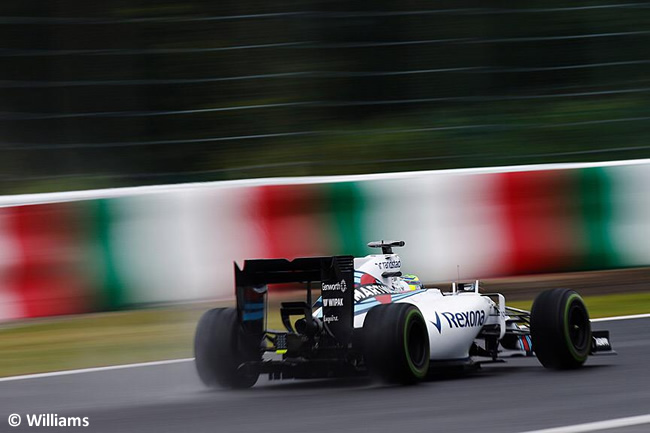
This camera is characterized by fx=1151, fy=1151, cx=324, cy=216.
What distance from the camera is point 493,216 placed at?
1078 centimetres

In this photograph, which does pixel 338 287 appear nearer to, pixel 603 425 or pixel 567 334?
pixel 567 334

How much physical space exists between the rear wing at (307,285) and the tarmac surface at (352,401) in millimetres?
369

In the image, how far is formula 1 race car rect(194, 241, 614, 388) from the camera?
6125mm

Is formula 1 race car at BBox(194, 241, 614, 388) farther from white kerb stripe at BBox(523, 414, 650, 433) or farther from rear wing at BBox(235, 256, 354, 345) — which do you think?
white kerb stripe at BBox(523, 414, 650, 433)

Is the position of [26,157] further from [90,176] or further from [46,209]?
[46,209]

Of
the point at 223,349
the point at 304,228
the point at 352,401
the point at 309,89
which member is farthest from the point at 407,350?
the point at 309,89

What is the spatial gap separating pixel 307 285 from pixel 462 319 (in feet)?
3.11

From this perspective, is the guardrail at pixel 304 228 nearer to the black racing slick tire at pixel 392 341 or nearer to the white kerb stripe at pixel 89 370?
the white kerb stripe at pixel 89 370

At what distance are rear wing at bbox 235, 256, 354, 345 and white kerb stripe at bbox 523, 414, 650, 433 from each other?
1.56m

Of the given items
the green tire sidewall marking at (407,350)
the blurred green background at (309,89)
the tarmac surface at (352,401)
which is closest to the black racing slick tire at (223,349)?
the tarmac surface at (352,401)

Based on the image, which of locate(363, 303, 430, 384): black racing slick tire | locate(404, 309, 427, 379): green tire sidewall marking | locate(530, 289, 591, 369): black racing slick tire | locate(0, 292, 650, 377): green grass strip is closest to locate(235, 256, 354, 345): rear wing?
locate(363, 303, 430, 384): black racing slick tire

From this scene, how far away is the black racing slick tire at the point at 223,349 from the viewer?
6.40 metres

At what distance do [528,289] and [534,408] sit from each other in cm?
518

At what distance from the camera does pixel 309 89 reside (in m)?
11.7
